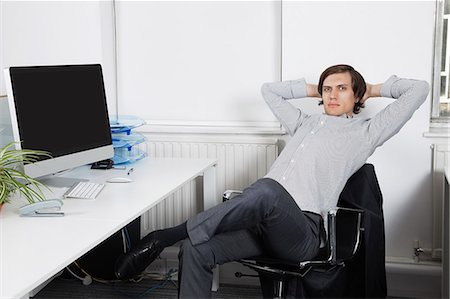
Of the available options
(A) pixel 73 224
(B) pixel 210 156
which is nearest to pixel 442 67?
(B) pixel 210 156

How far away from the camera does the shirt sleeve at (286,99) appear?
3055 mm

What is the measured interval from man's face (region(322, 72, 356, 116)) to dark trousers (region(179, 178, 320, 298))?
63 centimetres

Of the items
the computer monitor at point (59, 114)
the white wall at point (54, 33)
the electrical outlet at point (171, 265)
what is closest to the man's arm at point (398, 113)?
the computer monitor at point (59, 114)

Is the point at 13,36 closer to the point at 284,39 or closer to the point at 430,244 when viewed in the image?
the point at 284,39

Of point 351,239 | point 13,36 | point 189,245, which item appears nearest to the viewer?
point 189,245

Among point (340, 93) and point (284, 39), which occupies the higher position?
point (284, 39)

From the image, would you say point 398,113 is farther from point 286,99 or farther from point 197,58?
point 197,58

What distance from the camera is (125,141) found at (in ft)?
10.0

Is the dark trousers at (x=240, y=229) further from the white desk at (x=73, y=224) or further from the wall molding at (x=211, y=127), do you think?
the wall molding at (x=211, y=127)

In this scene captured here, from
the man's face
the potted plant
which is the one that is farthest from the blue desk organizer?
the man's face

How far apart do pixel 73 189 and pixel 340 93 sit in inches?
50.6

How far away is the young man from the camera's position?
239cm

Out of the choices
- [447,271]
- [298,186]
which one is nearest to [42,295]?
[298,186]

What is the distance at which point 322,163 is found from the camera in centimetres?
279
